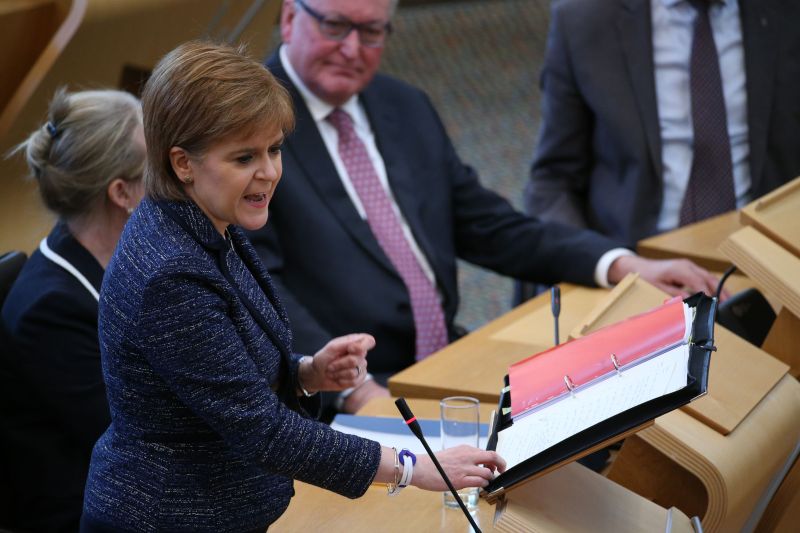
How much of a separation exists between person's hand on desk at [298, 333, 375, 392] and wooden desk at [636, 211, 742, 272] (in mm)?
1238

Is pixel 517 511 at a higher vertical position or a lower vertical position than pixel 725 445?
higher

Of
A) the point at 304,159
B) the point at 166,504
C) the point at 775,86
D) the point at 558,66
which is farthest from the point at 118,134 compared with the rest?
the point at 775,86

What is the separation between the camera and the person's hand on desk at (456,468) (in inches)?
47.6

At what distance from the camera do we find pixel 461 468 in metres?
Result: 1.22

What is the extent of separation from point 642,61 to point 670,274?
84cm

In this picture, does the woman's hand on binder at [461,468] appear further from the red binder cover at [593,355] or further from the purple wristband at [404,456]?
the red binder cover at [593,355]

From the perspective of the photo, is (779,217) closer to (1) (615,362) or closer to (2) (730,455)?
(2) (730,455)

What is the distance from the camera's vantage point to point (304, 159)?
242 cm

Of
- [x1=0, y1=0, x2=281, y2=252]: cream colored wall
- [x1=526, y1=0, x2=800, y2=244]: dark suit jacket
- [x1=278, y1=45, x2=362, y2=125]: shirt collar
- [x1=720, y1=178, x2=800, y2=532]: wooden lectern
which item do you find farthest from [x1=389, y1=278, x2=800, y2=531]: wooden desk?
[x1=0, y1=0, x2=281, y2=252]: cream colored wall

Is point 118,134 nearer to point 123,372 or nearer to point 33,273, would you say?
point 33,273

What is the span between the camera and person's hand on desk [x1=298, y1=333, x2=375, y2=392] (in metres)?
1.44

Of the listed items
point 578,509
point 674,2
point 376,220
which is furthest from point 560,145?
point 578,509

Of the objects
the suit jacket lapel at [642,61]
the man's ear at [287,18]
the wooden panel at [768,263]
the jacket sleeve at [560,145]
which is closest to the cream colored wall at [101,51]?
the man's ear at [287,18]

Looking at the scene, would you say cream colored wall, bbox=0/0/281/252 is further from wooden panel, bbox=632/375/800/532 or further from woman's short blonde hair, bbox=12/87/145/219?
wooden panel, bbox=632/375/800/532
